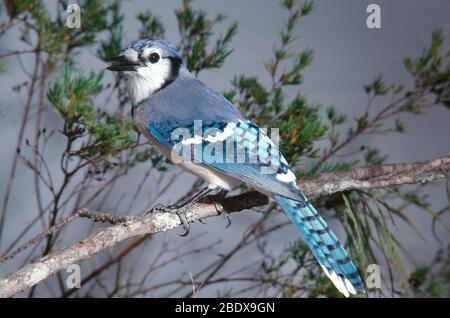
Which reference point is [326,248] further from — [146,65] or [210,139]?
[146,65]

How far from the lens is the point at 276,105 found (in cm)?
161

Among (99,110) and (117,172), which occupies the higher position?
(99,110)

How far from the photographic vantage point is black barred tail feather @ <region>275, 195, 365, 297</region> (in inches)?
51.0

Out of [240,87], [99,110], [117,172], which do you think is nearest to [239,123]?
[240,87]

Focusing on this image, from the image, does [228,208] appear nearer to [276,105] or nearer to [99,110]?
[276,105]

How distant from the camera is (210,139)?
4.47 ft

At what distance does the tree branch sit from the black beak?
265mm

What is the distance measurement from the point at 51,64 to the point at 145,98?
0.42 m

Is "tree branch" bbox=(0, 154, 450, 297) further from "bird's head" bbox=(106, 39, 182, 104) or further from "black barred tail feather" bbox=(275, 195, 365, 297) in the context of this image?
"bird's head" bbox=(106, 39, 182, 104)

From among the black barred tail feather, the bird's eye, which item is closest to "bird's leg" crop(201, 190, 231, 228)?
the black barred tail feather

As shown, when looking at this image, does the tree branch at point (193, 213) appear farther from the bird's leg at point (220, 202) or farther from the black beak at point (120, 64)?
the black beak at point (120, 64)

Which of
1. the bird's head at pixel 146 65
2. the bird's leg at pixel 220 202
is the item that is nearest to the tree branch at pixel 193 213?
the bird's leg at pixel 220 202

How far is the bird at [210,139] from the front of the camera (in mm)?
1302
